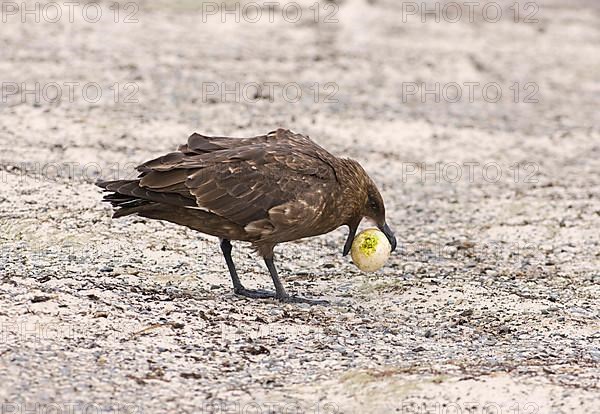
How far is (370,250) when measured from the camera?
22.2ft

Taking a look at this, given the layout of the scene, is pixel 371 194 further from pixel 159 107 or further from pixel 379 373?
pixel 159 107

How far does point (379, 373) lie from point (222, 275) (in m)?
2.05

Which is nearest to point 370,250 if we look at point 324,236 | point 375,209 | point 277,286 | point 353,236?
point 353,236

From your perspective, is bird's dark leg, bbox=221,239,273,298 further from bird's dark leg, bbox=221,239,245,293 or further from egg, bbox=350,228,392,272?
egg, bbox=350,228,392,272

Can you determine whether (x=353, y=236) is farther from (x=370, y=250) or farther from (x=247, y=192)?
(x=247, y=192)

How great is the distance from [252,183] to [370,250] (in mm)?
910

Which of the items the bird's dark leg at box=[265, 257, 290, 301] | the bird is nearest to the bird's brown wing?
the bird

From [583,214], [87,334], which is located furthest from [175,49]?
[87,334]

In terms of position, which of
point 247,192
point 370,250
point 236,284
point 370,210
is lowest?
point 236,284

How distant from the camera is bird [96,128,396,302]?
6258 mm

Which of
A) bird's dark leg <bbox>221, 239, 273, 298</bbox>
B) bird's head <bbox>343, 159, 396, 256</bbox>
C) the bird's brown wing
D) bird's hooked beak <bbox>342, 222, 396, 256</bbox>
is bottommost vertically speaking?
bird's dark leg <bbox>221, 239, 273, 298</bbox>

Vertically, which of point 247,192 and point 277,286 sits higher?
point 247,192

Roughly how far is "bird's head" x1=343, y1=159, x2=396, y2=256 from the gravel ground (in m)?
0.37

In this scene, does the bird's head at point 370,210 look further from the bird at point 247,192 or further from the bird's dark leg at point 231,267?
A: the bird's dark leg at point 231,267
